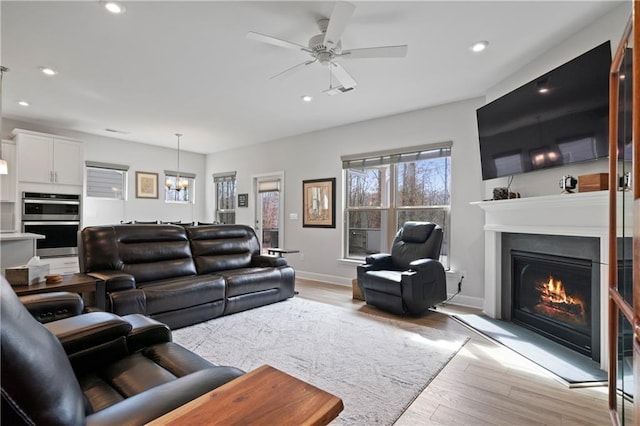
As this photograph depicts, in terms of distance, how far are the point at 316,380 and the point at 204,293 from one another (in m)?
1.68

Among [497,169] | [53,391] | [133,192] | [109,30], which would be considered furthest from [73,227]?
[497,169]

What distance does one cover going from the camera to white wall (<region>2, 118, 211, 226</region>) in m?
5.93

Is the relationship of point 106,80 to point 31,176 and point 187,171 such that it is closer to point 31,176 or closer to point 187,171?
point 31,176

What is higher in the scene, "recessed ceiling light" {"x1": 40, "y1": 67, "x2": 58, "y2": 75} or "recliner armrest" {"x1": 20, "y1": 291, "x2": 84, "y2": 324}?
"recessed ceiling light" {"x1": 40, "y1": 67, "x2": 58, "y2": 75}

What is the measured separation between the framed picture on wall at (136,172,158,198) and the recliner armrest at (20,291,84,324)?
17.6 ft

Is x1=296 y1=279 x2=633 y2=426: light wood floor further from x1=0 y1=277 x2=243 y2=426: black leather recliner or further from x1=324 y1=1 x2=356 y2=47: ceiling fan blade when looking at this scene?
x1=324 y1=1 x2=356 y2=47: ceiling fan blade

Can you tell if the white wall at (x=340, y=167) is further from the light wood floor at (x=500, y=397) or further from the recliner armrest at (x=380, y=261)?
the light wood floor at (x=500, y=397)

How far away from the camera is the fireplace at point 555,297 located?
2621 millimetres

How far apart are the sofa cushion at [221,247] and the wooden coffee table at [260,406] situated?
3.22 meters

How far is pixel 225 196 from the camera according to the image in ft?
24.9

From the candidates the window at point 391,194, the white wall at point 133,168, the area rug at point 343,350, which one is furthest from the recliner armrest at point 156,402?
the white wall at point 133,168

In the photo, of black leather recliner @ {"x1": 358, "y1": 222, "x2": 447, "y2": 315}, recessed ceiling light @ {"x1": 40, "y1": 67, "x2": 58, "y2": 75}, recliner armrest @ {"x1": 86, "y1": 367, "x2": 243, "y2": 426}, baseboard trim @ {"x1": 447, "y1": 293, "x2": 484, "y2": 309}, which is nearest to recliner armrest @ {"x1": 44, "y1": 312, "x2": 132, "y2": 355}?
recliner armrest @ {"x1": 86, "y1": 367, "x2": 243, "y2": 426}

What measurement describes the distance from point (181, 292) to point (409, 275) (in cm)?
240

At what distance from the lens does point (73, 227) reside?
5285 millimetres
